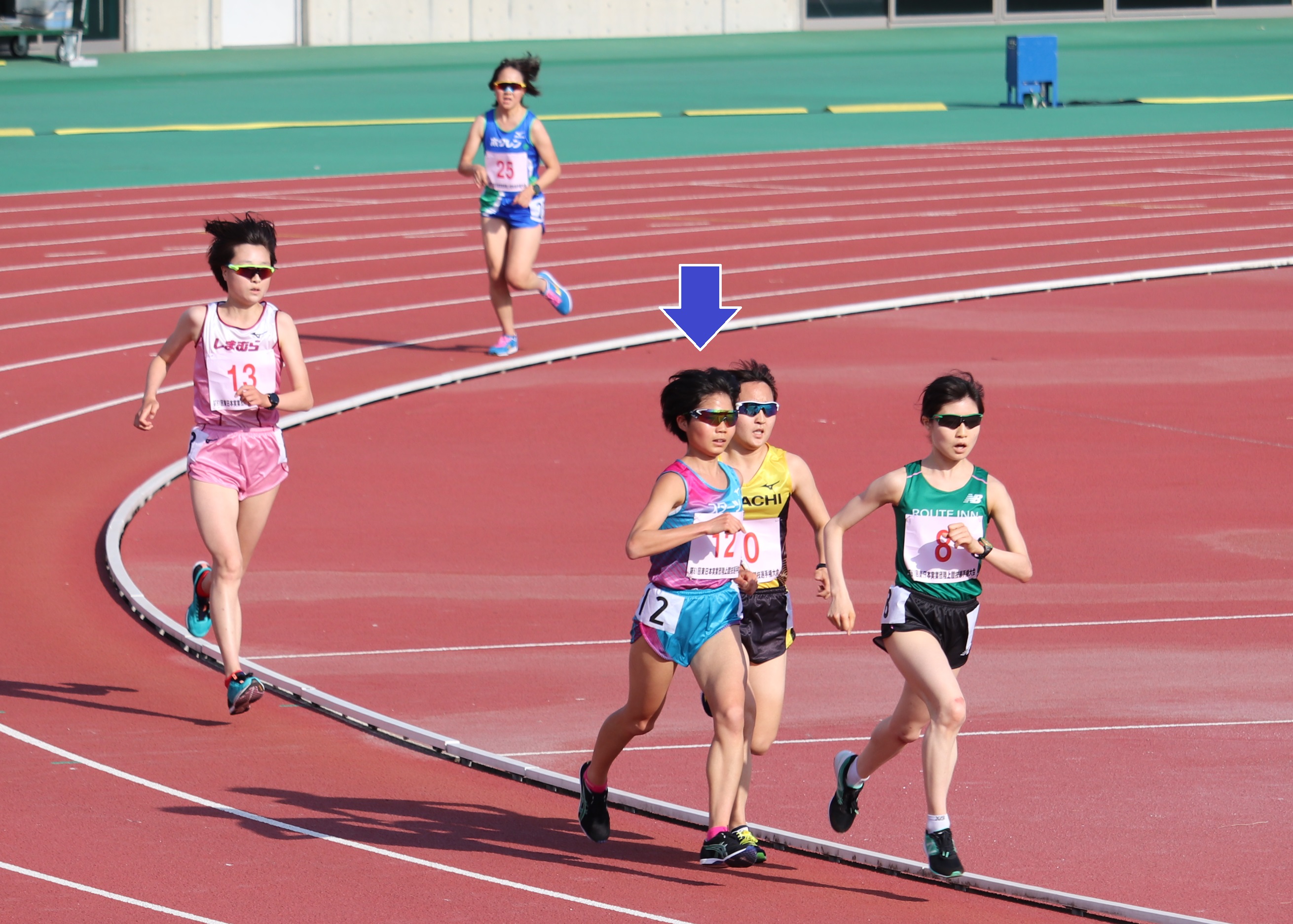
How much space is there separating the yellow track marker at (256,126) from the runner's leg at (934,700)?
88.5 feet

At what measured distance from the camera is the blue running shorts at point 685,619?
19.5 ft

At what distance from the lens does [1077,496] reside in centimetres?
1122

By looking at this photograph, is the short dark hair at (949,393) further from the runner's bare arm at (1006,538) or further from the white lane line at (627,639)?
the white lane line at (627,639)

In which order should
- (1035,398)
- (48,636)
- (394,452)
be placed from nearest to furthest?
(48,636) → (394,452) → (1035,398)

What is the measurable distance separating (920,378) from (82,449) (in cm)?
599

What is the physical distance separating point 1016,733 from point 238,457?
3.21 m

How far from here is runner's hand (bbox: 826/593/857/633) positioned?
600cm

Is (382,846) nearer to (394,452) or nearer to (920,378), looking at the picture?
(394,452)

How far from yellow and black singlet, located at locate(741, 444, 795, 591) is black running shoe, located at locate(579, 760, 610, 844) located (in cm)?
84

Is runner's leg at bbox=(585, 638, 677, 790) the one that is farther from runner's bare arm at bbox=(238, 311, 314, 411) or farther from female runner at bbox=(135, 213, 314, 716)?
runner's bare arm at bbox=(238, 311, 314, 411)

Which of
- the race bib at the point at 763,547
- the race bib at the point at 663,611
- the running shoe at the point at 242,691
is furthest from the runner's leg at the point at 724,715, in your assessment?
the running shoe at the point at 242,691

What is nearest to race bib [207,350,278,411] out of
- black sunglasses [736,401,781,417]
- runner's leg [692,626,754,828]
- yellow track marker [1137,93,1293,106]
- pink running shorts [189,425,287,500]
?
pink running shorts [189,425,287,500]

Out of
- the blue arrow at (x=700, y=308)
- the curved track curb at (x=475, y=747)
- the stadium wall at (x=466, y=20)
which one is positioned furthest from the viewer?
the stadium wall at (x=466, y=20)

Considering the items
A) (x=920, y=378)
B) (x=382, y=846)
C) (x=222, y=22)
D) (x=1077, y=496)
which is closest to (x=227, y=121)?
(x=222, y=22)
